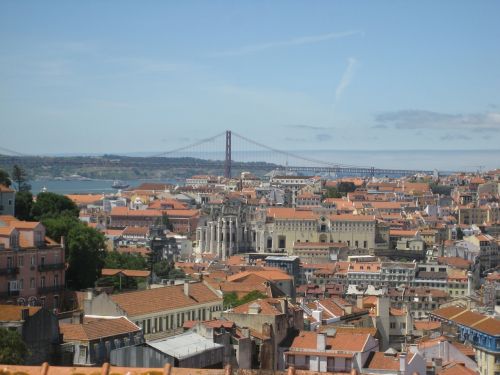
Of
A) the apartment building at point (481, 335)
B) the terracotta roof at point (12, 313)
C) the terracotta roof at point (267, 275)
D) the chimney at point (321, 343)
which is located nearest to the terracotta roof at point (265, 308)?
the chimney at point (321, 343)

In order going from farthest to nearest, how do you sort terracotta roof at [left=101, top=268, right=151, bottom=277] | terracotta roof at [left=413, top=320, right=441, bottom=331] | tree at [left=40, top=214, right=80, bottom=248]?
terracotta roof at [left=413, top=320, right=441, bottom=331]
terracotta roof at [left=101, top=268, right=151, bottom=277]
tree at [left=40, top=214, right=80, bottom=248]

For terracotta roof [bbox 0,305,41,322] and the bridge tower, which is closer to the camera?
terracotta roof [bbox 0,305,41,322]

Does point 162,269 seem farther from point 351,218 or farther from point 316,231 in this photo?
point 351,218

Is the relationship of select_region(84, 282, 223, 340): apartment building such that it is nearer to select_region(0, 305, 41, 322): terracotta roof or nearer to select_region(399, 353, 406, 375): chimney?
select_region(0, 305, 41, 322): terracotta roof

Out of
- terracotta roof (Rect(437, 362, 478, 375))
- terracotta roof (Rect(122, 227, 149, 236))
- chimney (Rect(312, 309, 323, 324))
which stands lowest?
terracotta roof (Rect(122, 227, 149, 236))

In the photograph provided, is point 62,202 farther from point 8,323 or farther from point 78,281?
point 8,323

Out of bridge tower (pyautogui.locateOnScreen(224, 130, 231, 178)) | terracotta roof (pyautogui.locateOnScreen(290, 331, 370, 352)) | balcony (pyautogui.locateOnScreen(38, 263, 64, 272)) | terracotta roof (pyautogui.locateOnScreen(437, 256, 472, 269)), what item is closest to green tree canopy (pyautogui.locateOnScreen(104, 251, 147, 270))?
balcony (pyautogui.locateOnScreen(38, 263, 64, 272))

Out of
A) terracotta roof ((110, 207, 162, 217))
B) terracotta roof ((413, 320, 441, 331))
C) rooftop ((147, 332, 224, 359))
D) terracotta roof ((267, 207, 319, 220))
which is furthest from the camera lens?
terracotta roof ((110, 207, 162, 217))
